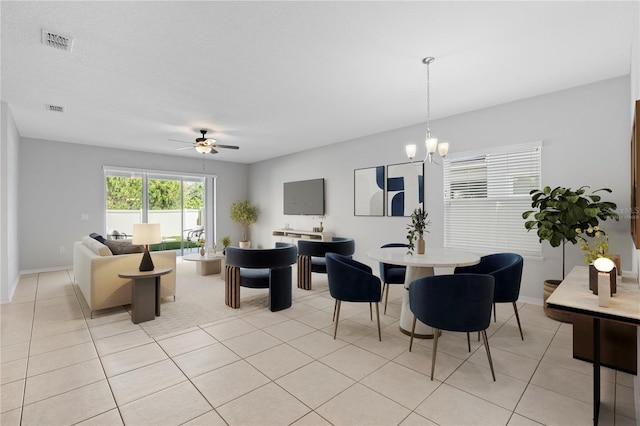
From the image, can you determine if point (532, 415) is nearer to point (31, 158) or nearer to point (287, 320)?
point (287, 320)

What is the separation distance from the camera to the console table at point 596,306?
1567mm

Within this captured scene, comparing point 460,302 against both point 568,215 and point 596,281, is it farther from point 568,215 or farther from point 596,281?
point 568,215

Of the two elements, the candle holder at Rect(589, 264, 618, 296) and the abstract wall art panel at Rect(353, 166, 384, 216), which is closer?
the candle holder at Rect(589, 264, 618, 296)

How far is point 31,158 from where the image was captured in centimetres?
619

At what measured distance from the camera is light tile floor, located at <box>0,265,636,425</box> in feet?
6.32

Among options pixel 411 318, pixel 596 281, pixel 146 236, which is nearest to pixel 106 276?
pixel 146 236

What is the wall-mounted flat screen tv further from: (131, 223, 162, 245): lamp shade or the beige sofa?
(131, 223, 162, 245): lamp shade

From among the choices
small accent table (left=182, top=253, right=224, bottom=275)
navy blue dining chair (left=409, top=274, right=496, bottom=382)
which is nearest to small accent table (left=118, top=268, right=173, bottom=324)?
small accent table (left=182, top=253, right=224, bottom=275)

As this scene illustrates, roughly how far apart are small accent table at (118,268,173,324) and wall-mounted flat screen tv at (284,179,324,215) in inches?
158

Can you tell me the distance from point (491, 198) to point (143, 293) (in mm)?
4760

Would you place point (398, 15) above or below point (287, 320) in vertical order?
above

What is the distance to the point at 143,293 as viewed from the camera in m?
3.53

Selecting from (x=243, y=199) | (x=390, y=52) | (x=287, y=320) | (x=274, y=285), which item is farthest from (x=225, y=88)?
(x=243, y=199)

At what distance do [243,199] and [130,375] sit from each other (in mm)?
7407
